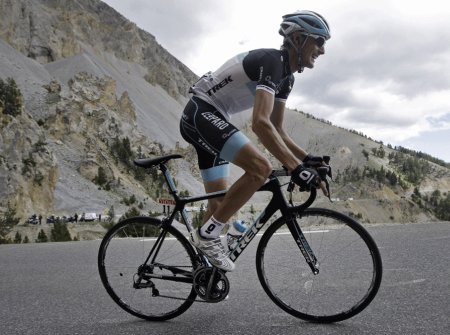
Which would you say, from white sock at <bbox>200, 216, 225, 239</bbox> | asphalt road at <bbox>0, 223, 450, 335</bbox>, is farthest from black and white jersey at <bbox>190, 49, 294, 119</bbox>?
asphalt road at <bbox>0, 223, 450, 335</bbox>

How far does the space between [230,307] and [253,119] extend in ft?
5.40

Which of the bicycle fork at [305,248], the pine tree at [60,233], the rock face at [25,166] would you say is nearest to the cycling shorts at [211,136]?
the bicycle fork at [305,248]

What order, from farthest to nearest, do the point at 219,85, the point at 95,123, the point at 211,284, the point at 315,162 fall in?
the point at 95,123 < the point at 219,85 < the point at 211,284 < the point at 315,162

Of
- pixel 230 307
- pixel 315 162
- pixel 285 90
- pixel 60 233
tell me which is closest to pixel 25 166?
pixel 60 233

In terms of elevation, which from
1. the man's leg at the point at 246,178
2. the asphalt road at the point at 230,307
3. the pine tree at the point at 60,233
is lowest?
the pine tree at the point at 60,233

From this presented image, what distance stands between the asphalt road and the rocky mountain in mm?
19683

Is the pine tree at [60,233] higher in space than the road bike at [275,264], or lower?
lower

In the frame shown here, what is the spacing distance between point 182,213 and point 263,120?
1.10m

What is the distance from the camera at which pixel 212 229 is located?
11.4 feet

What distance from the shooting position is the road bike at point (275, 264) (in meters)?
3.37

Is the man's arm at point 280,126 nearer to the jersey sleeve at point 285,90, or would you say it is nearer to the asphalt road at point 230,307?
the jersey sleeve at point 285,90

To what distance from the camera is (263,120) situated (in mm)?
3191

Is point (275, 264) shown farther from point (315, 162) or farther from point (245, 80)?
point (245, 80)

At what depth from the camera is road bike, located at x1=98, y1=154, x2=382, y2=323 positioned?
3.37m
